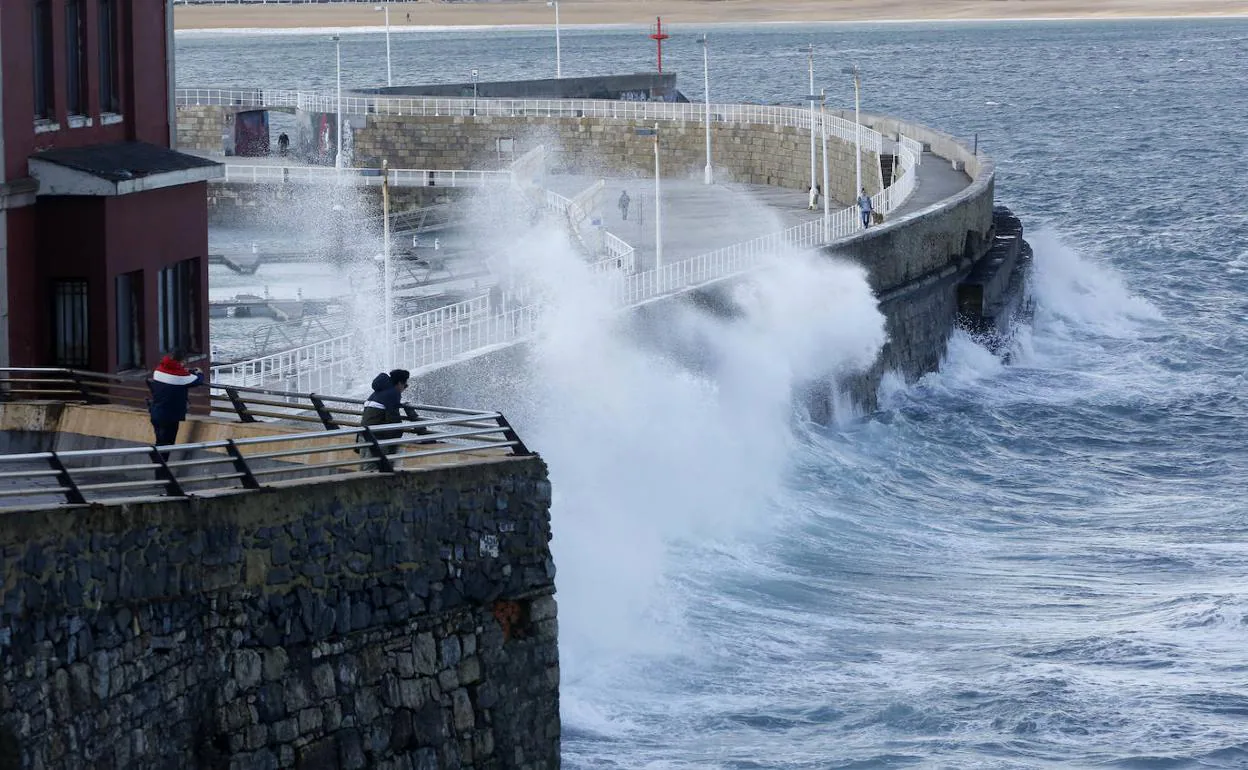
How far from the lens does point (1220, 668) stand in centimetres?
1755

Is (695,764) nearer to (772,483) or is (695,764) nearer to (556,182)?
(772,483)

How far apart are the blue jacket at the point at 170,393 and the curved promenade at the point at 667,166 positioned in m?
6.17

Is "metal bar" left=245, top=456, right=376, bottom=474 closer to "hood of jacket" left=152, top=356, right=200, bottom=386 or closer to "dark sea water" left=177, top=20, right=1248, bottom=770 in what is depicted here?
"hood of jacket" left=152, top=356, right=200, bottom=386

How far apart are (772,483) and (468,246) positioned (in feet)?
49.7

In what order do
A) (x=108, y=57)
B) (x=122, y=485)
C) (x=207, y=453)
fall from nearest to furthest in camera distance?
(x=122, y=485)
(x=207, y=453)
(x=108, y=57)

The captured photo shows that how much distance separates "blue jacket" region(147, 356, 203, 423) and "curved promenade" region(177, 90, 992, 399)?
6.17m

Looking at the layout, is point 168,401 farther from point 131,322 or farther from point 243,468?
point 131,322

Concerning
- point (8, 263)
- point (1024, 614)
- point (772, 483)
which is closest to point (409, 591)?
point (8, 263)

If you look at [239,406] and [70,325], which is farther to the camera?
[70,325]

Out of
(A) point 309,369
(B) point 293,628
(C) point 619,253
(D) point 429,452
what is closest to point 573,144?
(C) point 619,253

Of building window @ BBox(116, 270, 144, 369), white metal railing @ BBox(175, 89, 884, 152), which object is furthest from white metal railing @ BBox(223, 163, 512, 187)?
building window @ BBox(116, 270, 144, 369)

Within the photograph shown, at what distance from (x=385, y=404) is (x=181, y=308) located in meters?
4.41

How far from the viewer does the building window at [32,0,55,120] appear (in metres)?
16.2

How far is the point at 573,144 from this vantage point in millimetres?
50781
